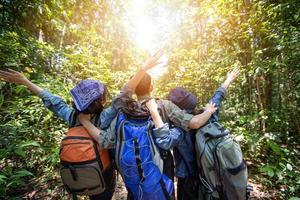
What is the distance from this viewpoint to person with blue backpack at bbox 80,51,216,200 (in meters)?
2.18

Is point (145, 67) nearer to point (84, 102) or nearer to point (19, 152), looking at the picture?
point (84, 102)

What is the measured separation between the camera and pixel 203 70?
29.4 ft

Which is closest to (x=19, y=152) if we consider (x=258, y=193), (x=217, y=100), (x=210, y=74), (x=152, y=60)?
(x=152, y=60)

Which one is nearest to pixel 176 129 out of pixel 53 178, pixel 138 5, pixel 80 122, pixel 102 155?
pixel 102 155

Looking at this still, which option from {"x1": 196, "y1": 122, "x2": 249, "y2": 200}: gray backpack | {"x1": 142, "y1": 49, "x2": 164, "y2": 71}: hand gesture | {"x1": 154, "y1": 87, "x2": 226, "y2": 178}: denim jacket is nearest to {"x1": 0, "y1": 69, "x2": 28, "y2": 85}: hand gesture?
{"x1": 142, "y1": 49, "x2": 164, "y2": 71}: hand gesture

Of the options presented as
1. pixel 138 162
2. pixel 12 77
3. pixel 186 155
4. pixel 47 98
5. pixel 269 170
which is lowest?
pixel 269 170

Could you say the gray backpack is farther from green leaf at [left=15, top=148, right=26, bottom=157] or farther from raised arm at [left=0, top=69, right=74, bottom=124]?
green leaf at [left=15, top=148, right=26, bottom=157]

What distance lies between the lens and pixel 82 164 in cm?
234

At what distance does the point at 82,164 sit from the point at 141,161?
62 cm

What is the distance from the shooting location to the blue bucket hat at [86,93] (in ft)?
7.81

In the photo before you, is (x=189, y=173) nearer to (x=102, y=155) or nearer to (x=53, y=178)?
(x=102, y=155)

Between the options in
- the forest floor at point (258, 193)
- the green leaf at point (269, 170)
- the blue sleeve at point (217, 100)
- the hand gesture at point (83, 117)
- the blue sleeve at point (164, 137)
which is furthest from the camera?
the forest floor at point (258, 193)

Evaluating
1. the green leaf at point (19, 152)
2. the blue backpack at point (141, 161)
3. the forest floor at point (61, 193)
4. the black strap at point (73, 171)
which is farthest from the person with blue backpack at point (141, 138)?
the forest floor at point (61, 193)

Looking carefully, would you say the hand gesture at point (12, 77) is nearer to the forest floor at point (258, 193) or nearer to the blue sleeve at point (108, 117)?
the blue sleeve at point (108, 117)
